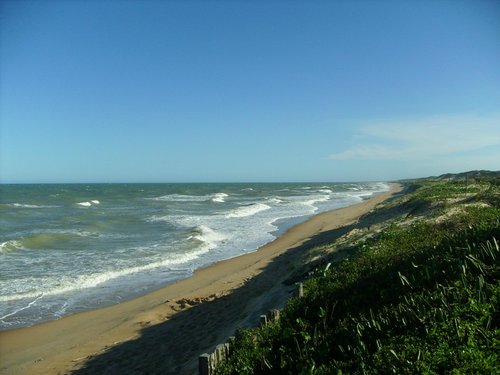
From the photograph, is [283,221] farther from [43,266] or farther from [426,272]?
[426,272]

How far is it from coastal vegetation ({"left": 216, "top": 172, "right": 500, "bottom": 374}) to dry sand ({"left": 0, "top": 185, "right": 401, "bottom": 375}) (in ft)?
5.99

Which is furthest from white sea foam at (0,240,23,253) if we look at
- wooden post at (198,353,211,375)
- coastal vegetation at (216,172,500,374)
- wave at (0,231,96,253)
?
wooden post at (198,353,211,375)

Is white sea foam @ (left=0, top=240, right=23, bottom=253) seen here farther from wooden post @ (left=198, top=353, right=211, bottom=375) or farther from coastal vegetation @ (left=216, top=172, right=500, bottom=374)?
wooden post @ (left=198, top=353, right=211, bottom=375)

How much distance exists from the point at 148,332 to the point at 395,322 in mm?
6327

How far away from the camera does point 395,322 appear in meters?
4.87

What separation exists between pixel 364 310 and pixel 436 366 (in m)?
1.83

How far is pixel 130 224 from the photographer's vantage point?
2947 centimetres

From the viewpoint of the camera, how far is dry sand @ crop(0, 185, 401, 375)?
7855 millimetres

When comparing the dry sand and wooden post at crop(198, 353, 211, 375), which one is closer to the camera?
wooden post at crop(198, 353, 211, 375)

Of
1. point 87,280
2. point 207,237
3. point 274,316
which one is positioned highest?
point 274,316

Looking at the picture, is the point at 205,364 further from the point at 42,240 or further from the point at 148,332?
the point at 42,240

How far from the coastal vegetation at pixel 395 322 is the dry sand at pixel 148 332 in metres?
1.82

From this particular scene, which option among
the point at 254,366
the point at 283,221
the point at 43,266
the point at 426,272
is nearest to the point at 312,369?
the point at 254,366

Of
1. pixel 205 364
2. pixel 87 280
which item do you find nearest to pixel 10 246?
pixel 87 280
